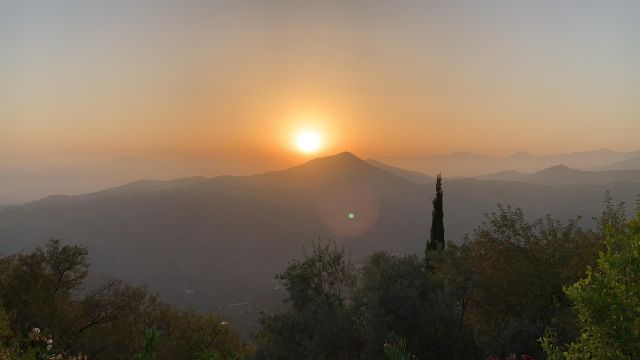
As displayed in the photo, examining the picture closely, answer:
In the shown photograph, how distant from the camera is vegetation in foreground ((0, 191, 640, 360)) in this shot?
11.4 metres

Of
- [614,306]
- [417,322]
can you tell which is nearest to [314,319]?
[417,322]

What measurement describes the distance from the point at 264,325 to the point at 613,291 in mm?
21716

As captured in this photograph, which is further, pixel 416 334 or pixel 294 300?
pixel 294 300

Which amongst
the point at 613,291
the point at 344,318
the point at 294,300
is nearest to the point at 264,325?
the point at 294,300

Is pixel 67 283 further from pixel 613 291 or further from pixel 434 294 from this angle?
pixel 613 291

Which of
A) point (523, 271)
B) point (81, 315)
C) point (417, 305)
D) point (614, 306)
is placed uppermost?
point (614, 306)

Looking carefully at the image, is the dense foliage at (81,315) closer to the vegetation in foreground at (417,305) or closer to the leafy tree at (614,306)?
the vegetation in foreground at (417,305)

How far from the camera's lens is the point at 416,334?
2148cm

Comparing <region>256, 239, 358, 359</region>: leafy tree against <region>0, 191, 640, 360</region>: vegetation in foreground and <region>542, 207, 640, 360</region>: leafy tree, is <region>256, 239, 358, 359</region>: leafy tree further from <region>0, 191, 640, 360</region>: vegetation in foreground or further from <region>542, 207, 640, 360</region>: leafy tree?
<region>542, 207, 640, 360</region>: leafy tree

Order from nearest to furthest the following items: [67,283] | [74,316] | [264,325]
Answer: [264,325] < [74,316] < [67,283]

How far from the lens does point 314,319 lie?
26.5 meters

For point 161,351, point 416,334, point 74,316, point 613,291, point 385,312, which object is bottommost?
point 161,351

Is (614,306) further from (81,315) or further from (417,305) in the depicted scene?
(81,315)

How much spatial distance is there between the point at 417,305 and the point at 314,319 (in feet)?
25.4
